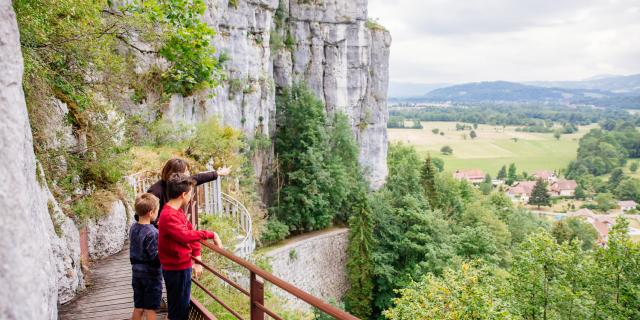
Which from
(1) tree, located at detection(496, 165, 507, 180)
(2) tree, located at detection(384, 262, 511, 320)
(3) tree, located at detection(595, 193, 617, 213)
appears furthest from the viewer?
(1) tree, located at detection(496, 165, 507, 180)

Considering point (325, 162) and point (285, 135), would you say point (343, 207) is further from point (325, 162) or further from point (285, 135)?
point (285, 135)

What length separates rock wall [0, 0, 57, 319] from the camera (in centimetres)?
188

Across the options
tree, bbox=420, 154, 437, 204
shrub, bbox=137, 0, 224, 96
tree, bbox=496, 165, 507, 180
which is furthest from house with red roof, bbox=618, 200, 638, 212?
shrub, bbox=137, 0, 224, 96

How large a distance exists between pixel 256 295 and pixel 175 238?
954mm

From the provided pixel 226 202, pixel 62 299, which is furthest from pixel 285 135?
pixel 62 299

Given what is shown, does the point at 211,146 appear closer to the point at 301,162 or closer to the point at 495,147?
the point at 301,162

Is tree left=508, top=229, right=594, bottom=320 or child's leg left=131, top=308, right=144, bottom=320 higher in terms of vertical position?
child's leg left=131, top=308, right=144, bottom=320

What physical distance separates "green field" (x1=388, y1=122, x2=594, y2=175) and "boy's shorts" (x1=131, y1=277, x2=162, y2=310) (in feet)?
294

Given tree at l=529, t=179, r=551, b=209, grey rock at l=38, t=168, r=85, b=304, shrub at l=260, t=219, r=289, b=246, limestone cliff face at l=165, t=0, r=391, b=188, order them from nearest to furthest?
grey rock at l=38, t=168, r=85, b=304 → shrub at l=260, t=219, r=289, b=246 → limestone cliff face at l=165, t=0, r=391, b=188 → tree at l=529, t=179, r=551, b=209

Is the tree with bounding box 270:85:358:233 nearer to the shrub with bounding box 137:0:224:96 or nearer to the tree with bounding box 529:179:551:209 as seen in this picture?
the shrub with bounding box 137:0:224:96

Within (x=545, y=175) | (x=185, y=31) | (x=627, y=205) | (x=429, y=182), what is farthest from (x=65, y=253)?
(x=545, y=175)

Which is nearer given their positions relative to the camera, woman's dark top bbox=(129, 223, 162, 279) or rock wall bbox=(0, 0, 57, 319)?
rock wall bbox=(0, 0, 57, 319)

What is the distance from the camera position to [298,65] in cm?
2836

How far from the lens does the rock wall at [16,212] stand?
6.16 ft
